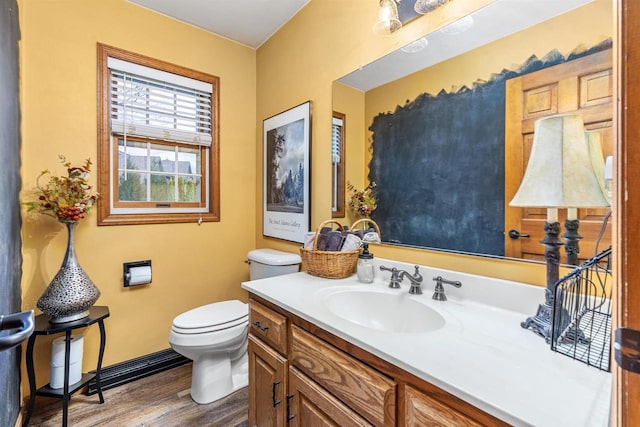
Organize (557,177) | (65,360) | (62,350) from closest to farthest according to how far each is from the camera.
A: (557,177) < (65,360) < (62,350)

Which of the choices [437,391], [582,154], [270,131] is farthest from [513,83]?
[270,131]

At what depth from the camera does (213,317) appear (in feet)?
5.70

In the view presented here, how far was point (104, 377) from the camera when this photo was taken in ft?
6.01

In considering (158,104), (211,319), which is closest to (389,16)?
(158,104)

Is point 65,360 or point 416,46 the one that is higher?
point 416,46

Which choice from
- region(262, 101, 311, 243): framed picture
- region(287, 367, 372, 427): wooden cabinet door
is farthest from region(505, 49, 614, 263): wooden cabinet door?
region(262, 101, 311, 243): framed picture

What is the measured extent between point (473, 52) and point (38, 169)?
2.30 m

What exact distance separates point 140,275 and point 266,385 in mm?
1264

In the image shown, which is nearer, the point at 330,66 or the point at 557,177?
the point at 557,177

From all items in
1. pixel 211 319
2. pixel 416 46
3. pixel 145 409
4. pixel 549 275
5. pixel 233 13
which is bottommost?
pixel 145 409

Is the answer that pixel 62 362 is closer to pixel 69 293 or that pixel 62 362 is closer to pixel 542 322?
pixel 69 293

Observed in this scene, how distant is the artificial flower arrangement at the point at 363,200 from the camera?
1.51m

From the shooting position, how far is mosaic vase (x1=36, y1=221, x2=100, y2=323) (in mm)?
1521

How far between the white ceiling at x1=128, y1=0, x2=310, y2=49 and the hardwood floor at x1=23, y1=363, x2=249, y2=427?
2.52 meters
